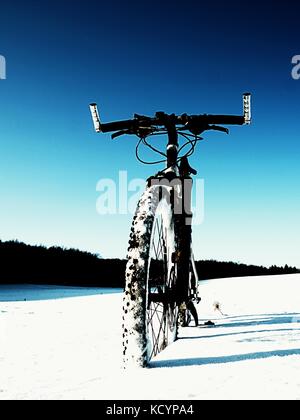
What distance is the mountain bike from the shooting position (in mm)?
2156

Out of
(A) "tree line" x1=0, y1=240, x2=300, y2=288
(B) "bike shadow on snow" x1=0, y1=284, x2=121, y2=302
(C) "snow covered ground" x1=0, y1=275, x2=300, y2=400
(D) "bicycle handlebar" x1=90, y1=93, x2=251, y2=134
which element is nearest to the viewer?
(C) "snow covered ground" x1=0, y1=275, x2=300, y2=400

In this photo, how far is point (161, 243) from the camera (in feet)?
10.2

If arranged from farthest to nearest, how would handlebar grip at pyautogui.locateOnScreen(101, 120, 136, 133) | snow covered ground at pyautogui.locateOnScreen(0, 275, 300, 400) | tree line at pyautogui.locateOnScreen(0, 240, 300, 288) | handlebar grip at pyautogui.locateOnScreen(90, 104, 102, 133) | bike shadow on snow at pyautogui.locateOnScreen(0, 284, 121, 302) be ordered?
tree line at pyautogui.locateOnScreen(0, 240, 300, 288) → bike shadow on snow at pyautogui.locateOnScreen(0, 284, 121, 302) → handlebar grip at pyautogui.locateOnScreen(90, 104, 102, 133) → handlebar grip at pyautogui.locateOnScreen(101, 120, 136, 133) → snow covered ground at pyautogui.locateOnScreen(0, 275, 300, 400)

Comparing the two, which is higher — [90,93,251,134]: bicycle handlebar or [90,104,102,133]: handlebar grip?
[90,104,102,133]: handlebar grip

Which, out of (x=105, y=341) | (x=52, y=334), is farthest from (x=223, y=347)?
(x=52, y=334)

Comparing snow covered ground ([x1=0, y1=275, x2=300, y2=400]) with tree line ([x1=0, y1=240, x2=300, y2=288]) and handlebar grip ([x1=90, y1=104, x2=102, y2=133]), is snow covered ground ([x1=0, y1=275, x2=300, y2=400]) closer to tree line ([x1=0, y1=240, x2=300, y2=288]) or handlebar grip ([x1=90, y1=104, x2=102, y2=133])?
handlebar grip ([x1=90, y1=104, x2=102, y2=133])

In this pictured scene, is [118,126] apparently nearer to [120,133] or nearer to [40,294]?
[120,133]

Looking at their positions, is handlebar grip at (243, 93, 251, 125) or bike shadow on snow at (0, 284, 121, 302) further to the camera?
bike shadow on snow at (0, 284, 121, 302)

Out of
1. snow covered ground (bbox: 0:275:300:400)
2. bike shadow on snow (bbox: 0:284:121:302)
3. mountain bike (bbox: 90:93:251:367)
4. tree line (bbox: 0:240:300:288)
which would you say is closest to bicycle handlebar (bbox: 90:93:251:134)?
mountain bike (bbox: 90:93:251:367)

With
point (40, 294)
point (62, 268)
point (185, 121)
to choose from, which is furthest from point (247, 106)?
point (62, 268)

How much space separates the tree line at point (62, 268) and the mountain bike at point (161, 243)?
19.0 meters

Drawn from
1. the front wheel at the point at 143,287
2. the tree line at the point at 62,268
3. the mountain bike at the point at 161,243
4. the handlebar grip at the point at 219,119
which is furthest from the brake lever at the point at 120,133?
the tree line at the point at 62,268

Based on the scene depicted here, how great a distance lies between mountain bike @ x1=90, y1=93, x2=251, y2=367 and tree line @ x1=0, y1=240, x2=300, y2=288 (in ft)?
62.3
